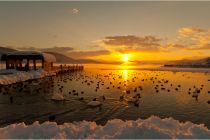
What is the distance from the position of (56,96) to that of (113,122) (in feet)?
53.2

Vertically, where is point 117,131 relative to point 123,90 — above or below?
above

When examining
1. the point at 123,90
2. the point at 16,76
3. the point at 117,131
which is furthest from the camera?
the point at 16,76

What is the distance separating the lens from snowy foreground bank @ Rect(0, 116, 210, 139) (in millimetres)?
13000

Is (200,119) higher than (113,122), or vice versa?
(113,122)

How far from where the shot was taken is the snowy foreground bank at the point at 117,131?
1300 centimetres

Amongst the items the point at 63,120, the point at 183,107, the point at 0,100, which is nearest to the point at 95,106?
the point at 63,120

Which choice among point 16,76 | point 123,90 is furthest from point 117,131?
point 16,76

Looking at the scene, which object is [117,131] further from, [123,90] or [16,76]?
[16,76]

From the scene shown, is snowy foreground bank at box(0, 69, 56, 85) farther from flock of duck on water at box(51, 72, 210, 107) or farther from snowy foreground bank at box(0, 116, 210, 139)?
snowy foreground bank at box(0, 116, 210, 139)

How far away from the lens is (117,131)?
1351cm

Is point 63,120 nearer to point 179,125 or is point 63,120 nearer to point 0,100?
point 179,125

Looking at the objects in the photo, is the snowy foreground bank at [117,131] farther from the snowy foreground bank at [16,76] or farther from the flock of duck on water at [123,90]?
the snowy foreground bank at [16,76]

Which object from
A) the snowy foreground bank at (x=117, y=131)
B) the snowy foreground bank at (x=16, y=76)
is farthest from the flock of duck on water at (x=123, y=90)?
the snowy foreground bank at (x=117, y=131)

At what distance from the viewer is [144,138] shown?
12719 mm
